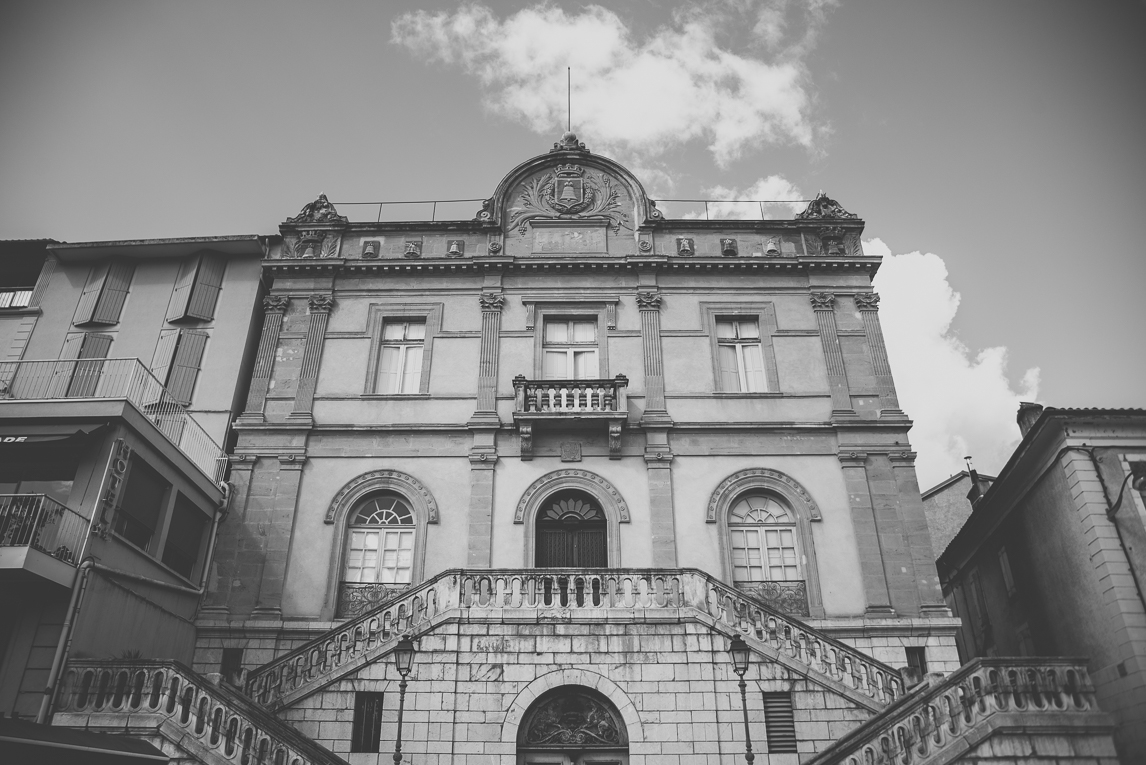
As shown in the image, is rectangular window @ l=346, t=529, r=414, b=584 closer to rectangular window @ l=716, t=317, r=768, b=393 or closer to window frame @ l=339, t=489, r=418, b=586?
window frame @ l=339, t=489, r=418, b=586

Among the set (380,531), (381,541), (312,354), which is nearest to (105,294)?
(312,354)

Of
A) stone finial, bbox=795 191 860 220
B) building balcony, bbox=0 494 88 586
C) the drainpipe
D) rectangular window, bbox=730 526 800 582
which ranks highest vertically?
stone finial, bbox=795 191 860 220

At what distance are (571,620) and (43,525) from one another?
30.5 feet

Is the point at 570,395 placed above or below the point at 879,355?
below

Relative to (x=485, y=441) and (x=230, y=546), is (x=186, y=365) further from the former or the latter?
(x=485, y=441)

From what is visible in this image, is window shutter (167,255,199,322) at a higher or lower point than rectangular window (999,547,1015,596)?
higher

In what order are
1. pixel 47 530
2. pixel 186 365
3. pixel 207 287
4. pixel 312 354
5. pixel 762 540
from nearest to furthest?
pixel 47 530
pixel 762 540
pixel 186 365
pixel 312 354
pixel 207 287

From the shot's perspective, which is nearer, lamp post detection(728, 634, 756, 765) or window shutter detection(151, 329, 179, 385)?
lamp post detection(728, 634, 756, 765)

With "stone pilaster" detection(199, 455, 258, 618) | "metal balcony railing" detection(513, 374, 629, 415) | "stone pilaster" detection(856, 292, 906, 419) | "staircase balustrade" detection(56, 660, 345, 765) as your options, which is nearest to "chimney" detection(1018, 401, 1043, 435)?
"stone pilaster" detection(856, 292, 906, 419)

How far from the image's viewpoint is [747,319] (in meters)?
22.0

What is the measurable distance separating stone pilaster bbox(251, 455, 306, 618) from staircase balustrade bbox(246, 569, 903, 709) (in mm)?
3439

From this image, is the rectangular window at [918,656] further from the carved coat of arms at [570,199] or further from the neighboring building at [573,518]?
the carved coat of arms at [570,199]

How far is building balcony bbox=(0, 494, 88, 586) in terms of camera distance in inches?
549

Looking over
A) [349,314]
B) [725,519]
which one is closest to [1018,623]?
[725,519]
